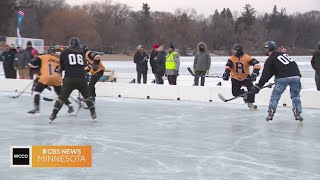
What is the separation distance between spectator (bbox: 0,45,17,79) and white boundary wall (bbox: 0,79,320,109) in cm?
244

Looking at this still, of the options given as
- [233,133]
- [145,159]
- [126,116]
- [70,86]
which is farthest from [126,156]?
[126,116]

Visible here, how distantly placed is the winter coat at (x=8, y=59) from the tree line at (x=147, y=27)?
1832 inches

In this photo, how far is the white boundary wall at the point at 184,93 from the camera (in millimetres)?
11500

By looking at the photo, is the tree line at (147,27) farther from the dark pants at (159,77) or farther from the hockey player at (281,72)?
the hockey player at (281,72)

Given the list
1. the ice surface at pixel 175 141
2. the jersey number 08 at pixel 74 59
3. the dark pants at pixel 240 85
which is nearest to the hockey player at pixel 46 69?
the ice surface at pixel 175 141

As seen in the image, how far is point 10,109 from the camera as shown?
1095 cm

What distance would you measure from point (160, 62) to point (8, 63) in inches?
203

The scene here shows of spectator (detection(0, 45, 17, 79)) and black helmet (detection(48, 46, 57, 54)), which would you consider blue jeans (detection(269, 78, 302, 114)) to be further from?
spectator (detection(0, 45, 17, 79))

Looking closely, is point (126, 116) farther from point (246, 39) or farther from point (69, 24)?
point (246, 39)

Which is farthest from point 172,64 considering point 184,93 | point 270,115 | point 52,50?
point 270,115

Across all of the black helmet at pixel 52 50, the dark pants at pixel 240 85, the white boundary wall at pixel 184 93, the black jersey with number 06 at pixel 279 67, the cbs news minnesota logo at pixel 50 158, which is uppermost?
the black helmet at pixel 52 50

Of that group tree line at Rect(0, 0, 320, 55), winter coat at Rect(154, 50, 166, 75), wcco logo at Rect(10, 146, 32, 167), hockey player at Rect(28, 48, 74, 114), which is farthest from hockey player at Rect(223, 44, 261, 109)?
tree line at Rect(0, 0, 320, 55)

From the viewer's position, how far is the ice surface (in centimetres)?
522

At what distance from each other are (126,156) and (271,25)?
96.7 m
